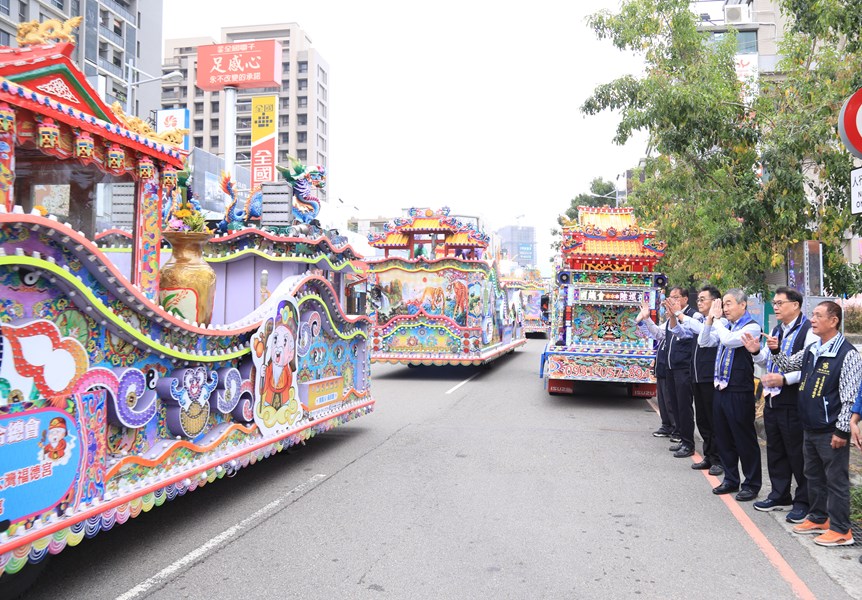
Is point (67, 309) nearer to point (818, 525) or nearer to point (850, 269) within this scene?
point (818, 525)

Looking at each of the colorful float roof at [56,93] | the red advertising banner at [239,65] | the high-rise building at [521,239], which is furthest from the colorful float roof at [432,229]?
the high-rise building at [521,239]

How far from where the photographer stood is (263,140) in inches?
944

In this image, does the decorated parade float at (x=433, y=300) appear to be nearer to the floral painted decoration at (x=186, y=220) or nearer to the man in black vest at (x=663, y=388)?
the man in black vest at (x=663, y=388)

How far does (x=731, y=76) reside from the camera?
9.97 m

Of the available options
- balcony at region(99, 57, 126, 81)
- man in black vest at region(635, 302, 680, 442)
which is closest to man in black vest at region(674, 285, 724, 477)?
man in black vest at region(635, 302, 680, 442)

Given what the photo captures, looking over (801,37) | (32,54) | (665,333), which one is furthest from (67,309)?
(801,37)

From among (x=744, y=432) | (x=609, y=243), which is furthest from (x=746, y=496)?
(x=609, y=243)

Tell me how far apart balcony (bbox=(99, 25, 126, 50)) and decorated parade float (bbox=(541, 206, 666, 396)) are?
3386 centimetres

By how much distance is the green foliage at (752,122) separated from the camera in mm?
7285

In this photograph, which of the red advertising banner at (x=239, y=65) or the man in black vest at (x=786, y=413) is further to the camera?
the red advertising banner at (x=239, y=65)

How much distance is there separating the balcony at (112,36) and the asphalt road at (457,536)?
1423 inches

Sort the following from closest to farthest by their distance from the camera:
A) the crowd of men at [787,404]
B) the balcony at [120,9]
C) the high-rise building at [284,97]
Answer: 1. the crowd of men at [787,404]
2. the balcony at [120,9]
3. the high-rise building at [284,97]

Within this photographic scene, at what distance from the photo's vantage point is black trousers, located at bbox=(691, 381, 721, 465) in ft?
22.7

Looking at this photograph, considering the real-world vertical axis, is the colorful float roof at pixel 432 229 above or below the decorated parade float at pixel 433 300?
above
